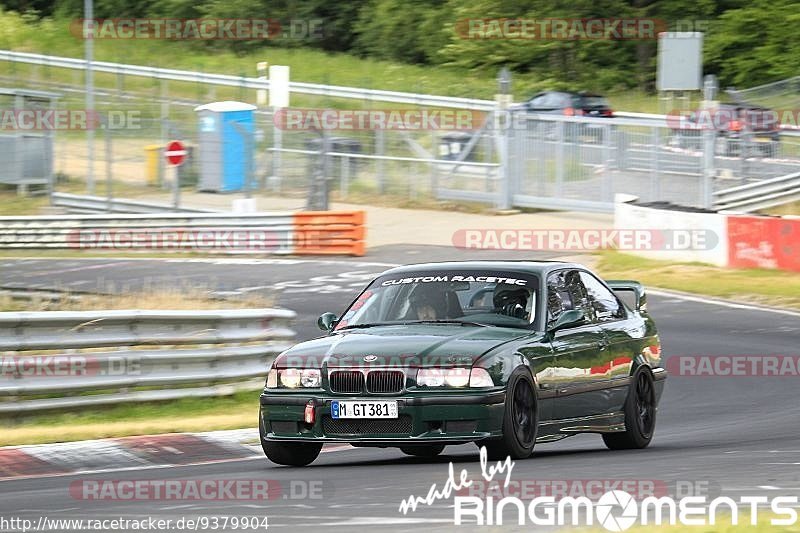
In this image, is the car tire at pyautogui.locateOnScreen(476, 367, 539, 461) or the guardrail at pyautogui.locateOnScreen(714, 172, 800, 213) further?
the guardrail at pyautogui.locateOnScreen(714, 172, 800, 213)

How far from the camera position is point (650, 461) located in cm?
962

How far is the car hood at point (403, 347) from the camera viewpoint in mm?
9312

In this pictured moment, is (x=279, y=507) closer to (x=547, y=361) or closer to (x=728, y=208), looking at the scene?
(x=547, y=361)

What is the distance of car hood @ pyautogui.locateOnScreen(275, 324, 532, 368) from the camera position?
30.6 feet

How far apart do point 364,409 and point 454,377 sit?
58cm

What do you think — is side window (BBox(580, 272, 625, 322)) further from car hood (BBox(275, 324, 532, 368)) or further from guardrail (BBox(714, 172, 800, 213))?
guardrail (BBox(714, 172, 800, 213))

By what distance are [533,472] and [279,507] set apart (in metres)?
1.79

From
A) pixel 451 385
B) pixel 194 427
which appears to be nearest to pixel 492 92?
pixel 194 427

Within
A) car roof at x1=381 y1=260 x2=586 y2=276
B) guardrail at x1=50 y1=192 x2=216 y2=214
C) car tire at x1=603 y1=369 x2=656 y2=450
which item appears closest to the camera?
car roof at x1=381 y1=260 x2=586 y2=276

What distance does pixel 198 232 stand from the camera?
31.1 meters

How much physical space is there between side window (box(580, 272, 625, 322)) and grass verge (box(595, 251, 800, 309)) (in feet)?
36.7

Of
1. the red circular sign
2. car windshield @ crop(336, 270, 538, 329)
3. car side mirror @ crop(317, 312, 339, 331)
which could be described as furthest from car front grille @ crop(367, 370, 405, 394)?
the red circular sign

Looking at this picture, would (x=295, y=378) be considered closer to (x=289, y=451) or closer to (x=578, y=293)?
(x=289, y=451)

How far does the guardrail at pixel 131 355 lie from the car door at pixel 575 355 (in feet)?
13.2
